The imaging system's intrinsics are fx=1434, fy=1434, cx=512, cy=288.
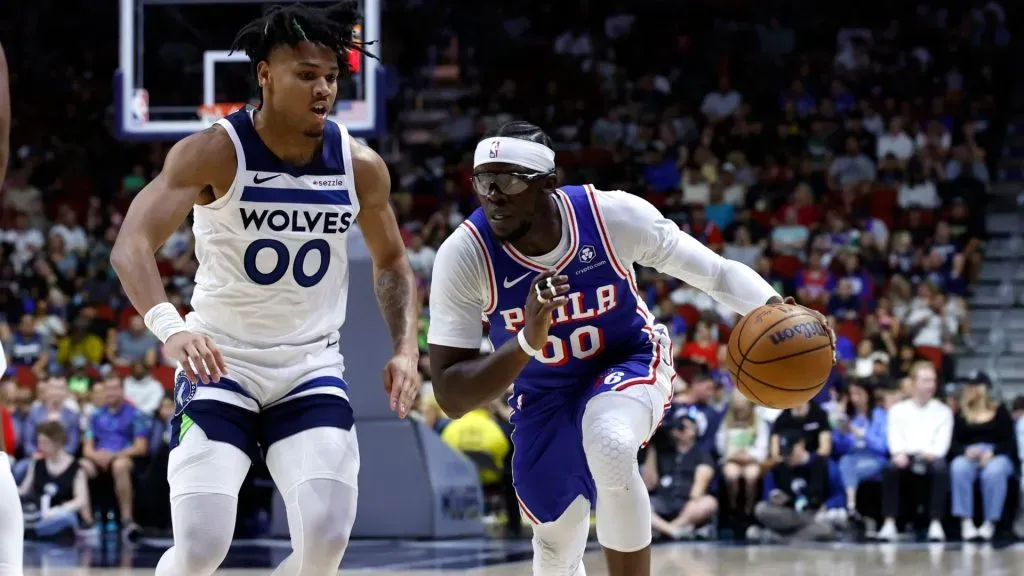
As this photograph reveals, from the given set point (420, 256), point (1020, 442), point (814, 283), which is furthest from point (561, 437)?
point (420, 256)

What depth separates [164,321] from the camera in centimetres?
430

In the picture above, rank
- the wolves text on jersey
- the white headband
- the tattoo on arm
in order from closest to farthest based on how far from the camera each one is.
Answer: the wolves text on jersey
the tattoo on arm
the white headband

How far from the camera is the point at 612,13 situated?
66.8ft

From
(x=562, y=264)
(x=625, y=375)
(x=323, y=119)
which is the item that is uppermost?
(x=323, y=119)

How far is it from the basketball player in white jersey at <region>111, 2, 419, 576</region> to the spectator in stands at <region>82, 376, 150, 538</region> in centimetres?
725

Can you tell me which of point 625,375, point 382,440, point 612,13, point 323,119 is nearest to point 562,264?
point 625,375

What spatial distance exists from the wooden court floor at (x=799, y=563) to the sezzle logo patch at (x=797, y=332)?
356 cm

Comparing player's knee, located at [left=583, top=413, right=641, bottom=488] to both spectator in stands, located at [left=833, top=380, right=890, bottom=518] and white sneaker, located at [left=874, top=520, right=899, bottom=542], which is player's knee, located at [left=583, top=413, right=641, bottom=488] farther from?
spectator in stands, located at [left=833, top=380, right=890, bottom=518]

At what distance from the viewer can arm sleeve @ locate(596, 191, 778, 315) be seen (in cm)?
536

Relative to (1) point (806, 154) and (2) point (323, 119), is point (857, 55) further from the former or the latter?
(2) point (323, 119)

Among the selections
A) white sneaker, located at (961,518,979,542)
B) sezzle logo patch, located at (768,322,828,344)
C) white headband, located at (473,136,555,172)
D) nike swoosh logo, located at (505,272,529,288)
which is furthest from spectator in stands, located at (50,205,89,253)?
sezzle logo patch, located at (768,322,828,344)

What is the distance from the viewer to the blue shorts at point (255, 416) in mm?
4520

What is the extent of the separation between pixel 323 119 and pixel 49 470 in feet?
25.8

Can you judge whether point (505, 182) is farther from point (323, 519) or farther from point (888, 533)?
point (888, 533)
